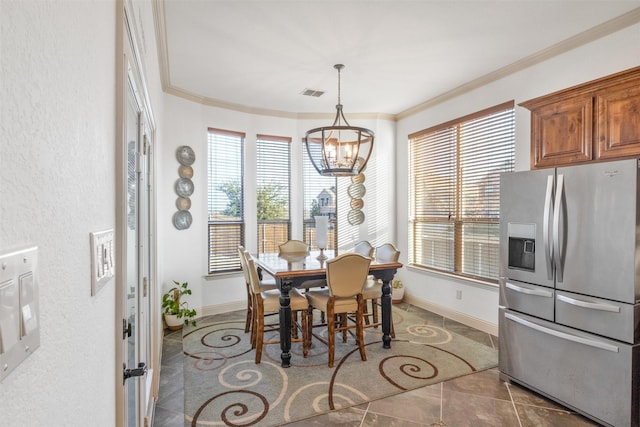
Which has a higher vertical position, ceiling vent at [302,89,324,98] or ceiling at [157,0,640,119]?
ceiling at [157,0,640,119]

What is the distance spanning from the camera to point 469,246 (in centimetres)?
425

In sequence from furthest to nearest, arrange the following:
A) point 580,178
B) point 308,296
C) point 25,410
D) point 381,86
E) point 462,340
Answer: point 381,86 → point 462,340 → point 308,296 → point 580,178 → point 25,410

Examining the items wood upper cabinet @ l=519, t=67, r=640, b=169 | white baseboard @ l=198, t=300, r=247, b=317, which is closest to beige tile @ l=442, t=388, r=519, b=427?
wood upper cabinet @ l=519, t=67, r=640, b=169

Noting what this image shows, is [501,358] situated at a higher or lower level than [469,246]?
lower

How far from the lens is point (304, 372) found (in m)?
2.98

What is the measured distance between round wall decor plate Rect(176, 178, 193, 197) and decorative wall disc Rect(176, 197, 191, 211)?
0.17 ft

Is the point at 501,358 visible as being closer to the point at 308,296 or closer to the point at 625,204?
the point at 625,204

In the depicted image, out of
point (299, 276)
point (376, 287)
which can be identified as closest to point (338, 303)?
point (299, 276)

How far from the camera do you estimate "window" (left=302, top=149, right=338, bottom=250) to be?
17.4ft

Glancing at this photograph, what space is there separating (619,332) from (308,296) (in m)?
2.33

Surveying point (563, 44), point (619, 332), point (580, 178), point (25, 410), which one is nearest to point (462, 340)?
point (619, 332)

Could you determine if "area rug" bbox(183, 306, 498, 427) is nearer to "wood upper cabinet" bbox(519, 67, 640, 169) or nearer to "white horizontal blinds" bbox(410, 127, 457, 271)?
"white horizontal blinds" bbox(410, 127, 457, 271)

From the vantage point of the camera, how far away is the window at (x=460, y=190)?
3896mm

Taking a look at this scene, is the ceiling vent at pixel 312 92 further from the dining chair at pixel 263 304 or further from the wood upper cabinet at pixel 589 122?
the wood upper cabinet at pixel 589 122
